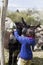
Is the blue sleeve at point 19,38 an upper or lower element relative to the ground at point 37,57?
upper

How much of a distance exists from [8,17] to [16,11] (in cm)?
11

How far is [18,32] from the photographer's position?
216 cm

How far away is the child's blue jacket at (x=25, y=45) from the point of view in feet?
6.96

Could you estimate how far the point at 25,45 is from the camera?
2.16 metres

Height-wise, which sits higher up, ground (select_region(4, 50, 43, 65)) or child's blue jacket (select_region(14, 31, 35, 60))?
child's blue jacket (select_region(14, 31, 35, 60))

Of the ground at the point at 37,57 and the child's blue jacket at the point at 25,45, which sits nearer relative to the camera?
the child's blue jacket at the point at 25,45

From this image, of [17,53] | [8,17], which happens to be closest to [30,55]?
[17,53]

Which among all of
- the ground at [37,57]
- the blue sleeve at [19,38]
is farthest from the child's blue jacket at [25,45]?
the ground at [37,57]

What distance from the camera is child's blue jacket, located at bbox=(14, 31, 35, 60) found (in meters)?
2.12

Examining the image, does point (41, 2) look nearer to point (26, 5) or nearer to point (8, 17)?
point (26, 5)

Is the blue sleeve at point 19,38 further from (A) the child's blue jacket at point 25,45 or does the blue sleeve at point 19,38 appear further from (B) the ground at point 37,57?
(B) the ground at point 37,57

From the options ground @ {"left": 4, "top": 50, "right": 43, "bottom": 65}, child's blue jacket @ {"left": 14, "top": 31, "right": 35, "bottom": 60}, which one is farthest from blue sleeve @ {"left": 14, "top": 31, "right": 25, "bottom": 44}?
ground @ {"left": 4, "top": 50, "right": 43, "bottom": 65}

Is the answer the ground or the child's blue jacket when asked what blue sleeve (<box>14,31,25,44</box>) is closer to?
the child's blue jacket

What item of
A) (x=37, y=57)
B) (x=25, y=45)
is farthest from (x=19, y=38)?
(x=37, y=57)
